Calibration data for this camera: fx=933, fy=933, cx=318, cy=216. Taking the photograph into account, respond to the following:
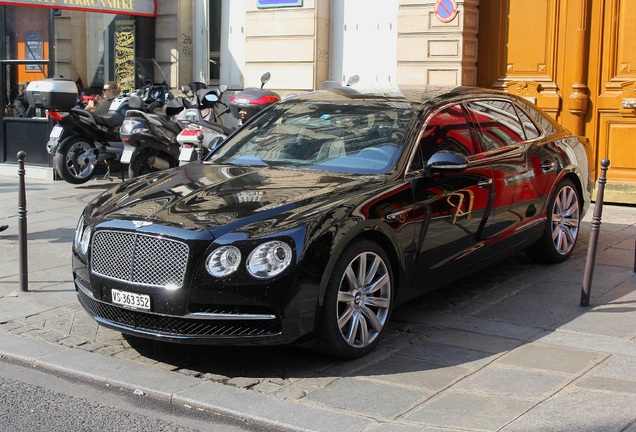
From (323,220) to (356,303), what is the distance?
2.02ft

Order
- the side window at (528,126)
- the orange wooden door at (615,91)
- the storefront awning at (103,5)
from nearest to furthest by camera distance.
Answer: the side window at (528,126)
the orange wooden door at (615,91)
the storefront awning at (103,5)

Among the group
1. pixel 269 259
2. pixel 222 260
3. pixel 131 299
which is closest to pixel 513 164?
pixel 269 259

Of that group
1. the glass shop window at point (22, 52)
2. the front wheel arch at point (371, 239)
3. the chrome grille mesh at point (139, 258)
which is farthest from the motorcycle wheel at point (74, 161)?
the front wheel arch at point (371, 239)

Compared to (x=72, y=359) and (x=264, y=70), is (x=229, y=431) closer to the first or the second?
(x=72, y=359)

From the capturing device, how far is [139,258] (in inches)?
221

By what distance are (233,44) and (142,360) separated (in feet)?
35.4

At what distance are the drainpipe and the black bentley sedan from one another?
409 centimetres

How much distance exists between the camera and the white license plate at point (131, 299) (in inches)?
220

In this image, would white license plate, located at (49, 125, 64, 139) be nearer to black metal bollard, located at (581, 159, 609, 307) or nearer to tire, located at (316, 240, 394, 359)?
tire, located at (316, 240, 394, 359)

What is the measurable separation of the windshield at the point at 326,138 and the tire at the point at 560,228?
82.4 inches

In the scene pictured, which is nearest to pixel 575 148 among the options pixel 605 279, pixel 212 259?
pixel 605 279

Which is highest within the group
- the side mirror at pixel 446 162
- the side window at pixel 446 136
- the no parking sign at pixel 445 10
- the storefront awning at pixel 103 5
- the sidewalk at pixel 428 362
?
the storefront awning at pixel 103 5

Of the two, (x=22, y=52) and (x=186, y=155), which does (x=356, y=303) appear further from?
(x=22, y=52)

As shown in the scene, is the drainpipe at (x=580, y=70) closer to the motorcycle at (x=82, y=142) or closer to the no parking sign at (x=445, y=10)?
the no parking sign at (x=445, y=10)
